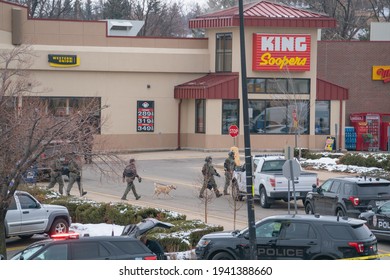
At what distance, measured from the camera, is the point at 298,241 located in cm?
1705

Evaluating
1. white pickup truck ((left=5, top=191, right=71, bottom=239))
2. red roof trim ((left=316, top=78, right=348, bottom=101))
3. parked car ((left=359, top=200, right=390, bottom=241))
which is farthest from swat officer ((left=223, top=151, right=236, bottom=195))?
red roof trim ((left=316, top=78, right=348, bottom=101))

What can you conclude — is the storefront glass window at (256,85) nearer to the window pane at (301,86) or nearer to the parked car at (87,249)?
the window pane at (301,86)

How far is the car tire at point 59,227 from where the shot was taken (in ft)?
78.0

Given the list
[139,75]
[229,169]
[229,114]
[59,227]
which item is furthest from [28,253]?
[139,75]

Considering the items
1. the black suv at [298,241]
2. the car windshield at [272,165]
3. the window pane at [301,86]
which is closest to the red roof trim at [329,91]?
the window pane at [301,86]

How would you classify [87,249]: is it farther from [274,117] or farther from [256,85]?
[274,117]

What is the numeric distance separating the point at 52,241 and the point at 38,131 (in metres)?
4.72

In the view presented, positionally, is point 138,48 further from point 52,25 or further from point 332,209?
point 332,209

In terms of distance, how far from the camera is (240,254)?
1742 cm

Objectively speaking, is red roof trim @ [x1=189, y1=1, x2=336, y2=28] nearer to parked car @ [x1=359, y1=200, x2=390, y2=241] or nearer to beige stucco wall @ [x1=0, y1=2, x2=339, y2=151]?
beige stucco wall @ [x1=0, y1=2, x2=339, y2=151]

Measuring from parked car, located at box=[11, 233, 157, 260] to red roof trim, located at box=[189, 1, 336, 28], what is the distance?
34137 mm

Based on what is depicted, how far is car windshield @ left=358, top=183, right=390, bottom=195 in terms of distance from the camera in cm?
2472

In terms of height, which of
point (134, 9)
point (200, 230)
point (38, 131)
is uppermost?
point (134, 9)

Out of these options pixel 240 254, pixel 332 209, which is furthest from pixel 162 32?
pixel 240 254
